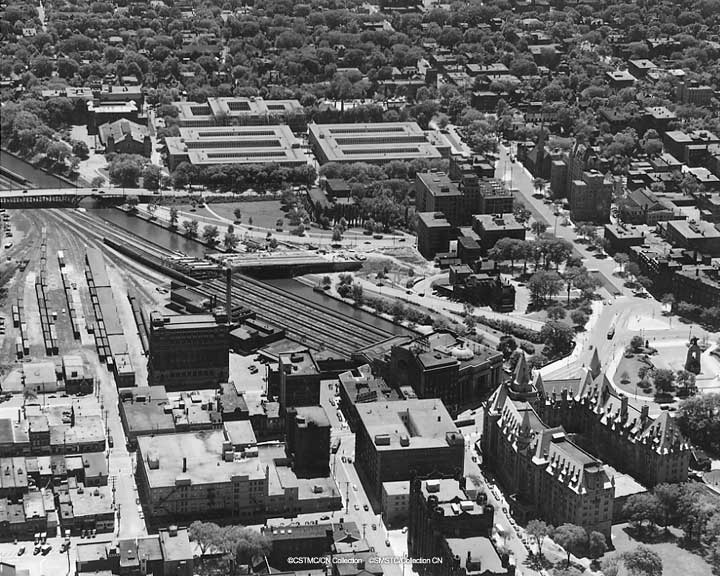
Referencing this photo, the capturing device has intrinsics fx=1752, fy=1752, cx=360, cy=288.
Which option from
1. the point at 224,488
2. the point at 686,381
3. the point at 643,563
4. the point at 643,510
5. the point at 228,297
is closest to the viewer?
the point at 643,563

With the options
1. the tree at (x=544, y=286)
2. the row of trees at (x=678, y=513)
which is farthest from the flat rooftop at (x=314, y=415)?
the tree at (x=544, y=286)

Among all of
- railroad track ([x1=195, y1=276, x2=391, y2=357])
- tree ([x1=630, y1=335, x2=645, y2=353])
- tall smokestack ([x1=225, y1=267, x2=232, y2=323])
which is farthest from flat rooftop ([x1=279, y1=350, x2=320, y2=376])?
tree ([x1=630, y1=335, x2=645, y2=353])

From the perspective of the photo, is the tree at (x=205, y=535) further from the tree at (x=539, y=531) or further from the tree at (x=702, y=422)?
the tree at (x=702, y=422)

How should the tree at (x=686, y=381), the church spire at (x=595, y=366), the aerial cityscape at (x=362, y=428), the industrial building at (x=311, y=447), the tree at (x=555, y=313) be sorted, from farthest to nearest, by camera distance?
the tree at (x=555, y=313) < the tree at (x=686, y=381) < the church spire at (x=595, y=366) < the industrial building at (x=311, y=447) < the aerial cityscape at (x=362, y=428)

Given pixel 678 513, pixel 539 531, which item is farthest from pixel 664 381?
pixel 539 531

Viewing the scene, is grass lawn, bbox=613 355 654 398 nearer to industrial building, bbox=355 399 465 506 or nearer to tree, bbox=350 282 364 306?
industrial building, bbox=355 399 465 506

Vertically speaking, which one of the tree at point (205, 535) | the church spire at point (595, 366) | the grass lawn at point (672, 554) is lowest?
the grass lawn at point (672, 554)

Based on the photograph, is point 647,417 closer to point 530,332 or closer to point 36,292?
point 530,332

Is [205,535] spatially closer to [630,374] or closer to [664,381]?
[664,381]
